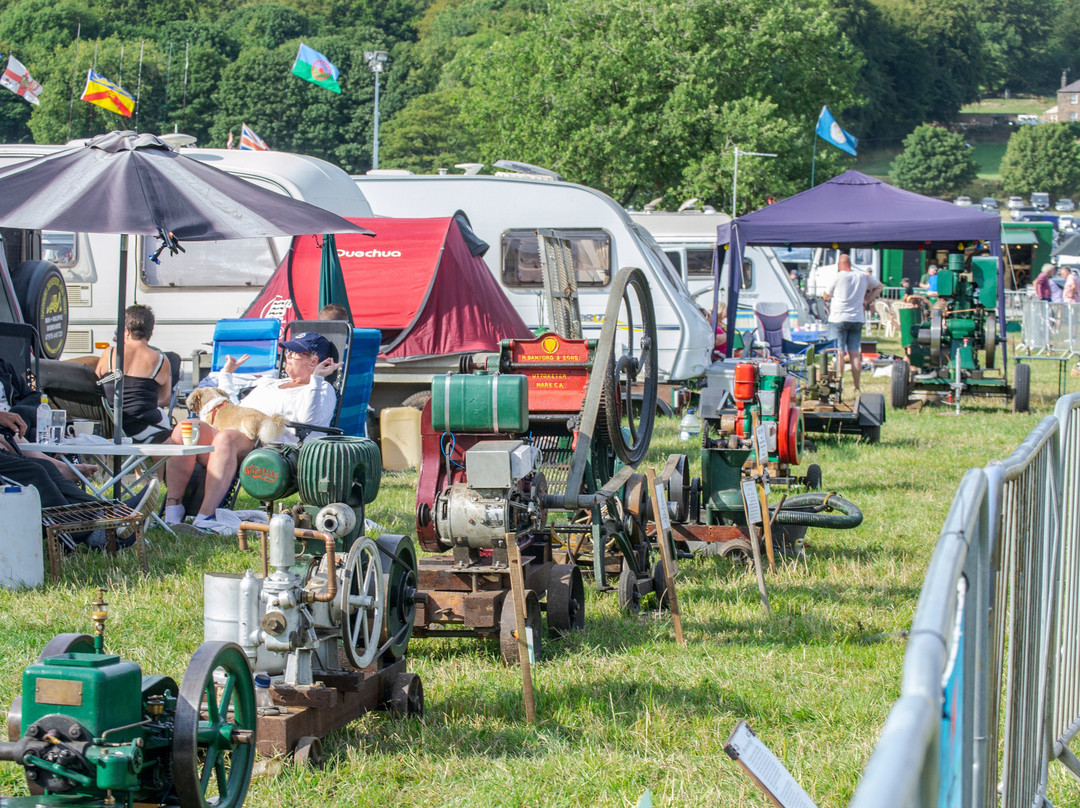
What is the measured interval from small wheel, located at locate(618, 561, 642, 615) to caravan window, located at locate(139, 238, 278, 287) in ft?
23.2

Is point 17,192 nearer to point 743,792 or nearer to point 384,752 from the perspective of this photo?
point 384,752

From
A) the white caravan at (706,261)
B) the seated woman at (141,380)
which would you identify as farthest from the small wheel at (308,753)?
the white caravan at (706,261)

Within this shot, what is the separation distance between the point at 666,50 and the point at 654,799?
38120 millimetres

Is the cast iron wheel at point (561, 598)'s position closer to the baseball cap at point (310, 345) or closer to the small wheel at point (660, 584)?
the small wheel at point (660, 584)

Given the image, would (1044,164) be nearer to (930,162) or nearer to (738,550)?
(930,162)

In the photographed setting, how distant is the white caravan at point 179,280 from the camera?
11750mm

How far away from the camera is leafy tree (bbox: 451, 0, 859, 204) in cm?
3872

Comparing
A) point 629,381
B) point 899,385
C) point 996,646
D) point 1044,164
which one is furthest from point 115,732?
point 1044,164

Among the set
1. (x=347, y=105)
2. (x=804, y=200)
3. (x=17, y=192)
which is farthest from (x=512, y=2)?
(x=17, y=192)

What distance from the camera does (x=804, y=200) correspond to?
1417 cm

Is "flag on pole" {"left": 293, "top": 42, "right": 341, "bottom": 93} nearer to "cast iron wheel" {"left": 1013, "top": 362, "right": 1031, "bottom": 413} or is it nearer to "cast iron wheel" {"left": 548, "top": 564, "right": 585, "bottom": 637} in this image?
"cast iron wheel" {"left": 1013, "top": 362, "right": 1031, "bottom": 413}

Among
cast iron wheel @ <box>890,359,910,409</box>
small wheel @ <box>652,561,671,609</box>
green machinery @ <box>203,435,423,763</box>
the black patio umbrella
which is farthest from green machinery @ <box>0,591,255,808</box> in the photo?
cast iron wheel @ <box>890,359,910,409</box>

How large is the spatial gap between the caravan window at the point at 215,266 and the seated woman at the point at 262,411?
163 inches

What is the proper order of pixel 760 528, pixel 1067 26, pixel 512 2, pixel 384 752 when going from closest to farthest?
pixel 384 752, pixel 760 528, pixel 512 2, pixel 1067 26
